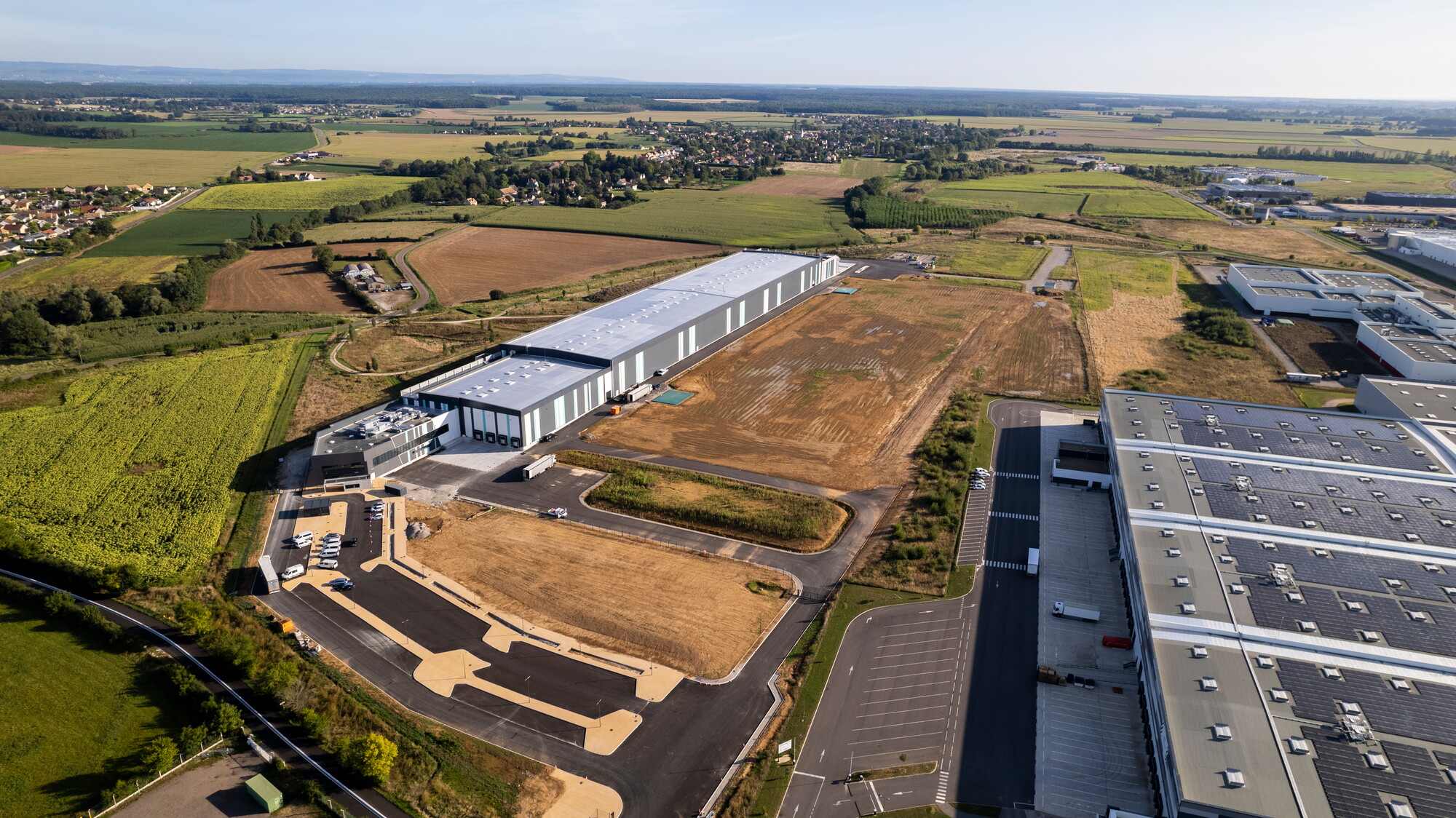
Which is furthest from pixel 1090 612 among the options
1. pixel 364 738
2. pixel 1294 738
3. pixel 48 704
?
pixel 48 704

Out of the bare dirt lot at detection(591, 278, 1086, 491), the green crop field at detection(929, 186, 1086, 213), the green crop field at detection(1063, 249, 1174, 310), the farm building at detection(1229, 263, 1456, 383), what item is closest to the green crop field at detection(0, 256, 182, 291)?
the bare dirt lot at detection(591, 278, 1086, 491)

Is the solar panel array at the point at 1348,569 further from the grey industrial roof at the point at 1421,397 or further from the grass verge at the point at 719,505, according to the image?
the grey industrial roof at the point at 1421,397

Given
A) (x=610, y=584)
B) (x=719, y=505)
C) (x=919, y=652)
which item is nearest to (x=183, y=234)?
(x=719, y=505)

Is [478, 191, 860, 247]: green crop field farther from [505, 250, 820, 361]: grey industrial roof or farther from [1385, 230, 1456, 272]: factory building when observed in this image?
[1385, 230, 1456, 272]: factory building

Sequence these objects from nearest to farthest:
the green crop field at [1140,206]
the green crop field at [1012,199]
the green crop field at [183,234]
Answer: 1. the green crop field at [183,234]
2. the green crop field at [1140,206]
3. the green crop field at [1012,199]

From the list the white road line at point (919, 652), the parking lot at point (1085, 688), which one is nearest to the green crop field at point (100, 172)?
the white road line at point (919, 652)
